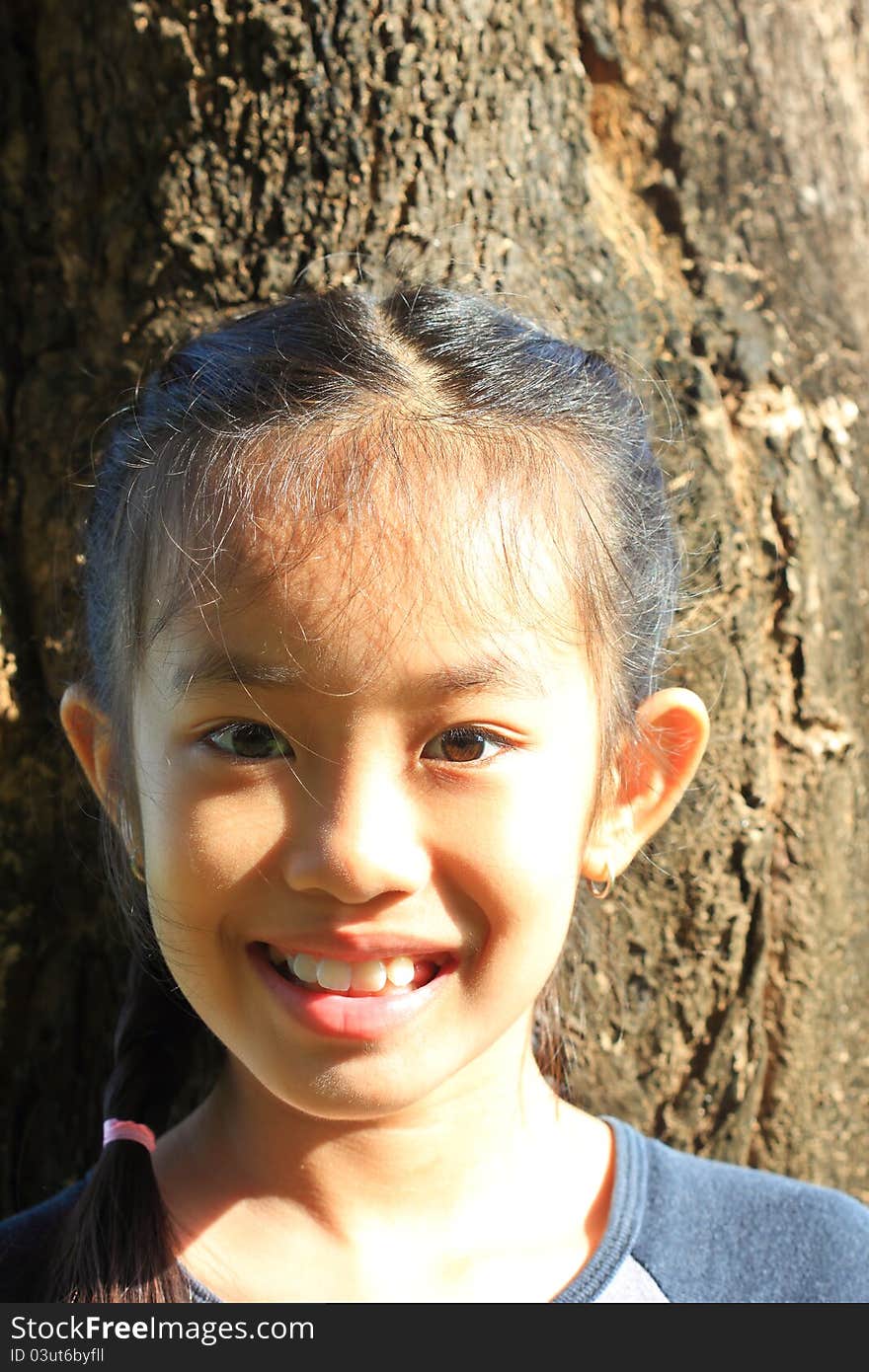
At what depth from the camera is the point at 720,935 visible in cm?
207

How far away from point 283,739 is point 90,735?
0.43 metres

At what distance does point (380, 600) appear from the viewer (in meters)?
1.45

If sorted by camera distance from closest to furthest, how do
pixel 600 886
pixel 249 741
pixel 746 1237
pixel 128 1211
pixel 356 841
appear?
pixel 356 841 < pixel 249 741 < pixel 128 1211 < pixel 746 1237 < pixel 600 886

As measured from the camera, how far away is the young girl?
1.47 m

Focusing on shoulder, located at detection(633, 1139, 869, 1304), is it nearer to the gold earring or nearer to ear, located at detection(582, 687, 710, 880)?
the gold earring

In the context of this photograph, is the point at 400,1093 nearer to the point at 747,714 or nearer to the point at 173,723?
the point at 173,723

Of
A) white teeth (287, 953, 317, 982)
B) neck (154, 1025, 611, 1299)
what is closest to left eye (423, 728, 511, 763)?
white teeth (287, 953, 317, 982)

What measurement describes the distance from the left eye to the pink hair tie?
0.73m

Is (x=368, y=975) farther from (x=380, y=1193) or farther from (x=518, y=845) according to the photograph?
(x=380, y=1193)

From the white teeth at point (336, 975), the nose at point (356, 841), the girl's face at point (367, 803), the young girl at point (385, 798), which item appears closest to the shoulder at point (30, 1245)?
the young girl at point (385, 798)

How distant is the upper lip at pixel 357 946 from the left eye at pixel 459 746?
209 millimetres

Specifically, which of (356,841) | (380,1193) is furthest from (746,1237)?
(356,841)

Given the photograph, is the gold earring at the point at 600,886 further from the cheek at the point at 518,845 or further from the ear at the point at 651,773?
the cheek at the point at 518,845

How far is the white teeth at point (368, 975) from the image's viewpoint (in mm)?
1522
